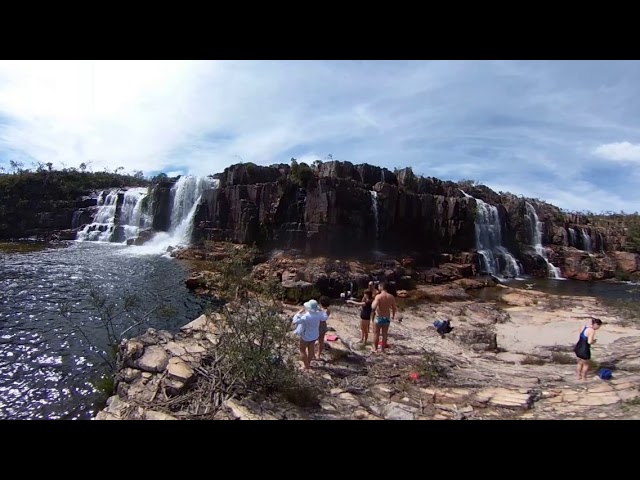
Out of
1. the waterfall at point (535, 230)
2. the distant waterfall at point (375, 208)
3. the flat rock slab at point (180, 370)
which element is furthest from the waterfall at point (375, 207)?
the flat rock slab at point (180, 370)

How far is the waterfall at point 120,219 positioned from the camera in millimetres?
36438

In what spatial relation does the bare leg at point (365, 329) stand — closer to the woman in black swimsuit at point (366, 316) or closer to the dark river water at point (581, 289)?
the woman in black swimsuit at point (366, 316)

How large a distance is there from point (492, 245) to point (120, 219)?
134 feet

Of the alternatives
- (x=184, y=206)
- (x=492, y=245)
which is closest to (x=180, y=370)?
(x=184, y=206)

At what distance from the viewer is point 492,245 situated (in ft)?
120

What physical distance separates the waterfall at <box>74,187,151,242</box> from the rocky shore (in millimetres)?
32158

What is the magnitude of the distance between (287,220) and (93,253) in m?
16.8

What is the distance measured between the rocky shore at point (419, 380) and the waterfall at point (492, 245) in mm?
20186
